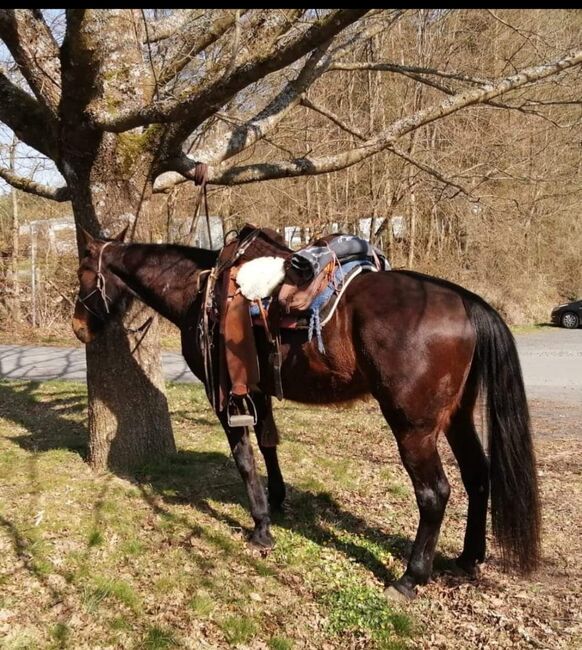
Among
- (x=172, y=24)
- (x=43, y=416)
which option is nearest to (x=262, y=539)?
(x=43, y=416)

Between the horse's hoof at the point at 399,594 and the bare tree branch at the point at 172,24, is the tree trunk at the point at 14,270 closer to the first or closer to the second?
the bare tree branch at the point at 172,24

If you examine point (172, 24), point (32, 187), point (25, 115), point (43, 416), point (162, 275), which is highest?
point (172, 24)

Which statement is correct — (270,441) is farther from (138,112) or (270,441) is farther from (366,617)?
(138,112)

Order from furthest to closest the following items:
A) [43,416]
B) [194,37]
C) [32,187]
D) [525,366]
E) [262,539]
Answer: [525,366]
[43,416]
[32,187]
[194,37]
[262,539]

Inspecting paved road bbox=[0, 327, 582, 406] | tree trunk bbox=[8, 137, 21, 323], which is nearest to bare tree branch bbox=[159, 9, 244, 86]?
paved road bbox=[0, 327, 582, 406]

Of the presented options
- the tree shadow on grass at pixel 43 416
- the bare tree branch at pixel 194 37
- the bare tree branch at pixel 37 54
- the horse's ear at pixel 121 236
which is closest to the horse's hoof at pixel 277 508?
the tree shadow on grass at pixel 43 416

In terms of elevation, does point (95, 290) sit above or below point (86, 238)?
below

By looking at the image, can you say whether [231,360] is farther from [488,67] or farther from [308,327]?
[488,67]

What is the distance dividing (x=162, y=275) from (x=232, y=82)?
1542mm

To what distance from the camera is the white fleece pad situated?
11.4 ft

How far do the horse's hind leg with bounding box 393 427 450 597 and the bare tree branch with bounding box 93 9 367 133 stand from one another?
212 centimetres

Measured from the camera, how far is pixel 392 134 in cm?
481

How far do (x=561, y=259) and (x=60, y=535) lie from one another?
24.5 m

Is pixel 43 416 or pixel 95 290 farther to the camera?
pixel 43 416
